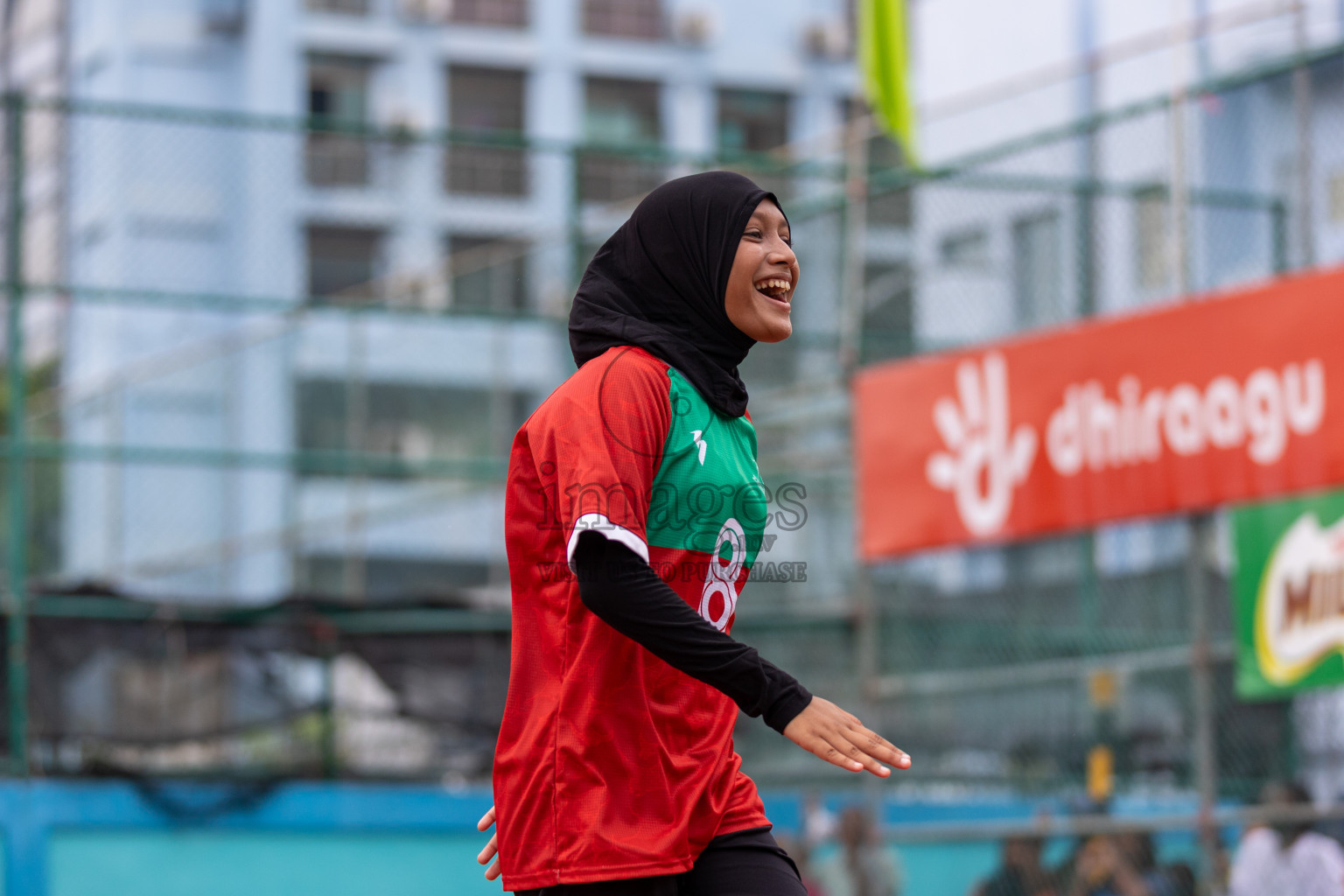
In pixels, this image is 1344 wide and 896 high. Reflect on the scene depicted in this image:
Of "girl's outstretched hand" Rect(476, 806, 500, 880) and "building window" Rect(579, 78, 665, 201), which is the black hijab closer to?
"girl's outstretched hand" Rect(476, 806, 500, 880)

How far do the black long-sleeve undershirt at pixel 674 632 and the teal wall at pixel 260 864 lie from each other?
6.73 meters

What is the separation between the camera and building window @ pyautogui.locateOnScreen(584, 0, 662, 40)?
44.2 metres

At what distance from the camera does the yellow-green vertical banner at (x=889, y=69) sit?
33.6 ft

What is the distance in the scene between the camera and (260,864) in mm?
9141

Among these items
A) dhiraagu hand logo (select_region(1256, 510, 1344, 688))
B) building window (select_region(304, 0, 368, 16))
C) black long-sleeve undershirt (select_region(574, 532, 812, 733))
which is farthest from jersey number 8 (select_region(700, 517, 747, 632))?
building window (select_region(304, 0, 368, 16))

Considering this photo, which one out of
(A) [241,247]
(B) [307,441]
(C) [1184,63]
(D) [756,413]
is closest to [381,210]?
(A) [241,247]

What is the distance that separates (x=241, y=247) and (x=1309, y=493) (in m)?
28.3

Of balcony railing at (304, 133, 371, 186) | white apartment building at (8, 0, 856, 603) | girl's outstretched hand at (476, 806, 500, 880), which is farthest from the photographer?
balcony railing at (304, 133, 371, 186)

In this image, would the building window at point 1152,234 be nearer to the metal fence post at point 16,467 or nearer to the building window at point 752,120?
the metal fence post at point 16,467

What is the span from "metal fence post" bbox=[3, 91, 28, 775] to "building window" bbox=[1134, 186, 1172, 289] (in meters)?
5.62

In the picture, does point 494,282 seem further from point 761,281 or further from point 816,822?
point 761,281

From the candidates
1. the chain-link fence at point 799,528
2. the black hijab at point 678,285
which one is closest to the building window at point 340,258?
the chain-link fence at point 799,528

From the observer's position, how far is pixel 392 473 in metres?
10.6

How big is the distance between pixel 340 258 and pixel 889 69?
2789 centimetres
